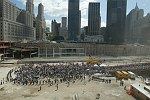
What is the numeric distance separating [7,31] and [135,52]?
313 ft

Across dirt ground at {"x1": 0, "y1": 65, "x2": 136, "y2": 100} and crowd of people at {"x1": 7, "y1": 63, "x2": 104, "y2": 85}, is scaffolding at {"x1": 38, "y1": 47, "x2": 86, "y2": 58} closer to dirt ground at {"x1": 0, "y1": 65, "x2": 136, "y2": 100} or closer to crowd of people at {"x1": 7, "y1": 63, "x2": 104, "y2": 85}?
crowd of people at {"x1": 7, "y1": 63, "x2": 104, "y2": 85}

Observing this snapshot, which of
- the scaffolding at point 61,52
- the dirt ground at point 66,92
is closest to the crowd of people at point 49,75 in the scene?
the dirt ground at point 66,92

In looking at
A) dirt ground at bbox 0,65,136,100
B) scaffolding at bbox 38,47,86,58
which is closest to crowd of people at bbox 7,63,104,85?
dirt ground at bbox 0,65,136,100

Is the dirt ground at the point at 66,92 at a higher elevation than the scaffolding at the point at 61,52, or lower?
lower

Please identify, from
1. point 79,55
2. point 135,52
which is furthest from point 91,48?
point 135,52

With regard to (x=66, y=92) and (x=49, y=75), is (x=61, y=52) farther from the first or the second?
(x=66, y=92)

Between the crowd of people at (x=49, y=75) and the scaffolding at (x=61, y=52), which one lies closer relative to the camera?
the crowd of people at (x=49, y=75)

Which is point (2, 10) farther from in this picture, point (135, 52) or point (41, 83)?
point (41, 83)

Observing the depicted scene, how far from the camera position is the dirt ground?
4444 centimetres

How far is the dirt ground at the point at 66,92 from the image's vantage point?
146ft

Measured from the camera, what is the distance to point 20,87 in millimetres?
50656

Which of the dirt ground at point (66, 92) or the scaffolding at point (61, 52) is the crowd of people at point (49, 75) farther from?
the scaffolding at point (61, 52)

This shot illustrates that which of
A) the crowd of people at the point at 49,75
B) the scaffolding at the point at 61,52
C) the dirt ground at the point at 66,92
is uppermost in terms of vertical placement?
the scaffolding at the point at 61,52

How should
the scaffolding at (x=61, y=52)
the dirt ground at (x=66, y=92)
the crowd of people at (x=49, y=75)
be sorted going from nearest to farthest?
the dirt ground at (x=66, y=92), the crowd of people at (x=49, y=75), the scaffolding at (x=61, y=52)
